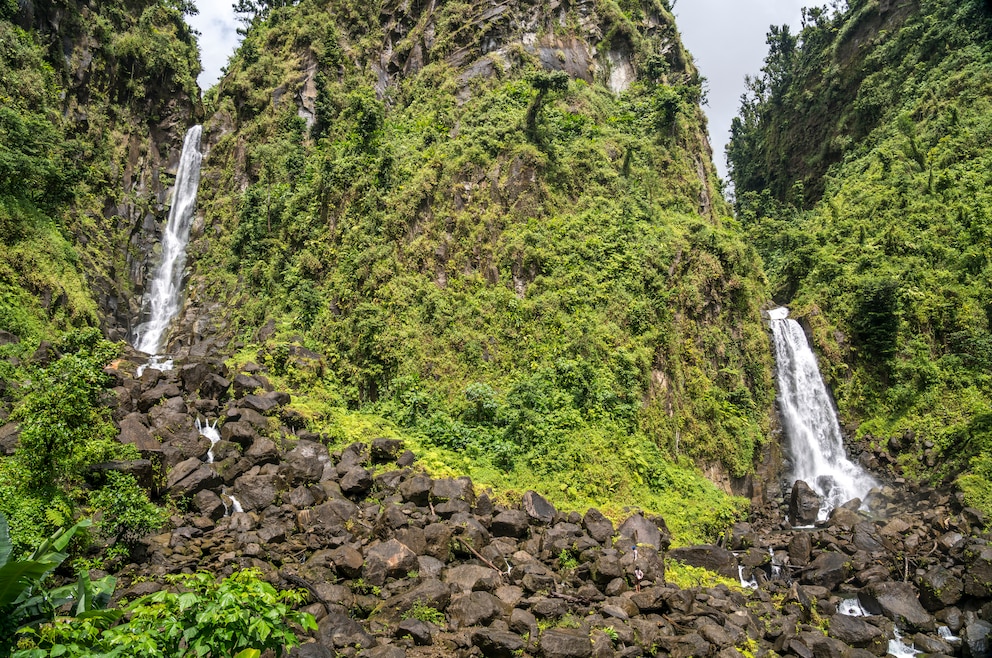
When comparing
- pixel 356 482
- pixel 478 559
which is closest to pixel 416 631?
pixel 478 559

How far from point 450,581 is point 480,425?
7.38 metres

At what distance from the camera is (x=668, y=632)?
35.1ft

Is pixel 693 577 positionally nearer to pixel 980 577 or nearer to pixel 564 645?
pixel 564 645

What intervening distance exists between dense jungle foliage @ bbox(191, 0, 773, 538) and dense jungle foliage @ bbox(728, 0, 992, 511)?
16.8 ft

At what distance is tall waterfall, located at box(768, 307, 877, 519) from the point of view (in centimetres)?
2212

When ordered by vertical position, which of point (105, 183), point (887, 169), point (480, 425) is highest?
point (887, 169)

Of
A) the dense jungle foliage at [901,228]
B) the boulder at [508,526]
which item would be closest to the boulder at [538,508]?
the boulder at [508,526]

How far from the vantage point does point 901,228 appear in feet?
91.4

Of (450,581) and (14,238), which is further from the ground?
(14,238)

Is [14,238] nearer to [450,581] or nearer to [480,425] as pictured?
[480,425]

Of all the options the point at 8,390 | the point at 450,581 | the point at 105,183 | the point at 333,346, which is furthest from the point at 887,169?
the point at 105,183

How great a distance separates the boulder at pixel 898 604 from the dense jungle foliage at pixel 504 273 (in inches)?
159

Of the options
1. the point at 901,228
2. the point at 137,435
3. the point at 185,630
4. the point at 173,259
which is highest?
the point at 901,228

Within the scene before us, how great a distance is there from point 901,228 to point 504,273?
2072 centimetres
